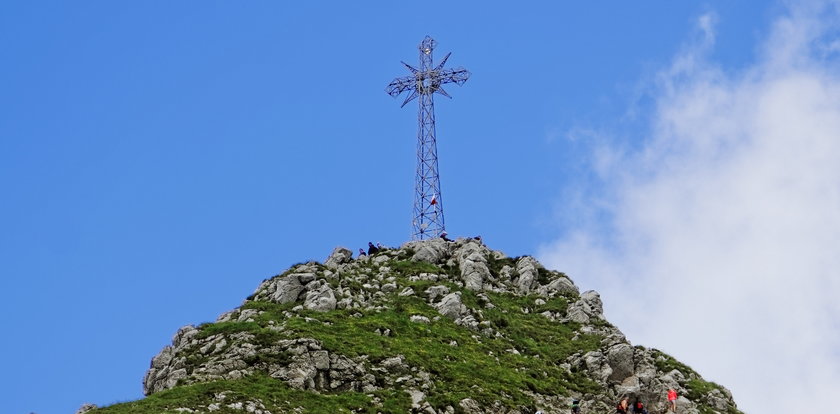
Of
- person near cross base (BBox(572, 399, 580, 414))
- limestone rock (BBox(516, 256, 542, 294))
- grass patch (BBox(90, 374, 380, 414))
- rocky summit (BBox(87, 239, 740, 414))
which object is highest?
limestone rock (BBox(516, 256, 542, 294))

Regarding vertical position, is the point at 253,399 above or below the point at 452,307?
below

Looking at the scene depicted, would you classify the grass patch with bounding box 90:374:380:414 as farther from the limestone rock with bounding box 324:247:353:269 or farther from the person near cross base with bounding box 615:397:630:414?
the limestone rock with bounding box 324:247:353:269

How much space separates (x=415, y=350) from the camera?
7731 cm

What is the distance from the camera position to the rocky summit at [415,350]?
6975 cm

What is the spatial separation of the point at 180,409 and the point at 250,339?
12.1 m

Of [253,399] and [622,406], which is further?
[622,406]

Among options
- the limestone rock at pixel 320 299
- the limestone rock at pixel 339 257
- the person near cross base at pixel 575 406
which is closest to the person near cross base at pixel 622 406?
the person near cross base at pixel 575 406

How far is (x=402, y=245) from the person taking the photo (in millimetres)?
100625

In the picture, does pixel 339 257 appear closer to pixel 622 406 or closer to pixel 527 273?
pixel 527 273

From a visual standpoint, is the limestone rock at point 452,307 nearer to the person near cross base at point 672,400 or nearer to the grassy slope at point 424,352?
the grassy slope at point 424,352

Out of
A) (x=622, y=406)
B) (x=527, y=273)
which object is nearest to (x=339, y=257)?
(x=527, y=273)

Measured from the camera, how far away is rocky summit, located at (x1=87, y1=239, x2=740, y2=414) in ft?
229

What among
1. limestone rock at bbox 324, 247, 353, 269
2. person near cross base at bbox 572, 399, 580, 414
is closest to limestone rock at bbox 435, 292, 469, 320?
limestone rock at bbox 324, 247, 353, 269

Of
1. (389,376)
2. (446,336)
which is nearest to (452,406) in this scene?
(389,376)
